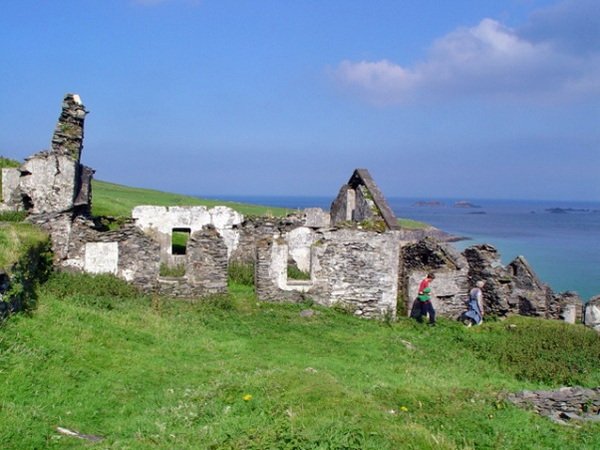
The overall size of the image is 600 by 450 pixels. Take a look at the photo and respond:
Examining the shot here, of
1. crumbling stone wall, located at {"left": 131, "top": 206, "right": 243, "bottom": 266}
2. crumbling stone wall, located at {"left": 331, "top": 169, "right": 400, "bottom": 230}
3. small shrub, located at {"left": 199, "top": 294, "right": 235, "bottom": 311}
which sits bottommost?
small shrub, located at {"left": 199, "top": 294, "right": 235, "bottom": 311}

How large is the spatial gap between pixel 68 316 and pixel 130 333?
1330 millimetres

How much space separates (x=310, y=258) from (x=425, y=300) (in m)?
3.88

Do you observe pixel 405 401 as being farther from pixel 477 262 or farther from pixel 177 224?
pixel 177 224

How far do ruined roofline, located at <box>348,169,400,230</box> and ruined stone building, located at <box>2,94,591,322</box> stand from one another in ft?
0.13

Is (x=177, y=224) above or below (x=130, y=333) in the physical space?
above

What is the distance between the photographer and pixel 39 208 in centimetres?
1928

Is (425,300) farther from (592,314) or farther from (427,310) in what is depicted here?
(592,314)

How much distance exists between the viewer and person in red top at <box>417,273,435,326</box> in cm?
1853

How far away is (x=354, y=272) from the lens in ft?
61.6

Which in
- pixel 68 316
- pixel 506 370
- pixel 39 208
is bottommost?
pixel 506 370

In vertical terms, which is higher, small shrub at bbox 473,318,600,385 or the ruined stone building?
the ruined stone building

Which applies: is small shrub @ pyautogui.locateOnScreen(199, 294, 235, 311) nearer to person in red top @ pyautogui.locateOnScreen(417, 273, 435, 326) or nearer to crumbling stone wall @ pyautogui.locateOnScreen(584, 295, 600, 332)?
person in red top @ pyautogui.locateOnScreen(417, 273, 435, 326)

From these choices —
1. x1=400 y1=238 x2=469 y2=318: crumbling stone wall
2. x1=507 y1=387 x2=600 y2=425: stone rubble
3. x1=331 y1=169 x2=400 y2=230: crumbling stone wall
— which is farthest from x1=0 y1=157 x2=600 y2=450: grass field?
x1=331 y1=169 x2=400 y2=230: crumbling stone wall

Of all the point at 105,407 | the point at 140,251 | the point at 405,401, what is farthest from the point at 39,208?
the point at 405,401
